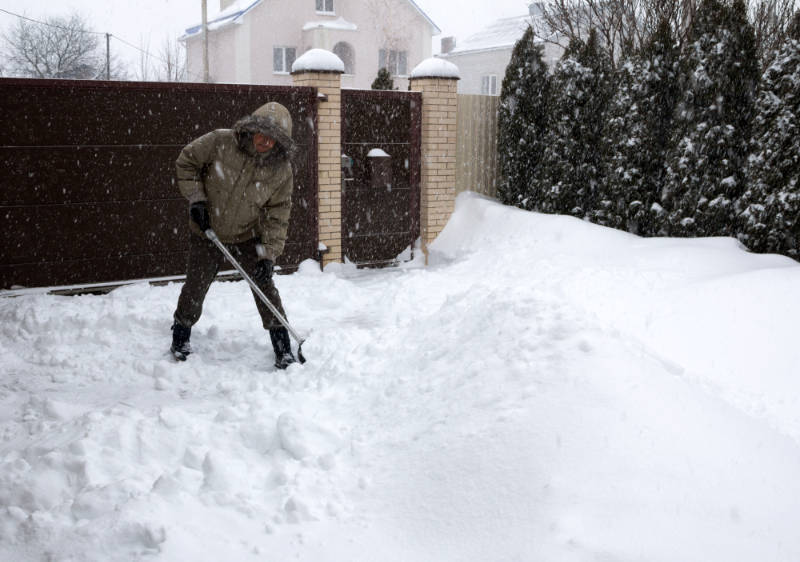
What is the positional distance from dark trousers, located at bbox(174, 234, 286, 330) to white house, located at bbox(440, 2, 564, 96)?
27524mm

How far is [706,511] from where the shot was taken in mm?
2709

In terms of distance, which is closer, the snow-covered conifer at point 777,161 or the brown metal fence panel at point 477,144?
the snow-covered conifer at point 777,161

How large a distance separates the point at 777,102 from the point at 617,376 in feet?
14.6

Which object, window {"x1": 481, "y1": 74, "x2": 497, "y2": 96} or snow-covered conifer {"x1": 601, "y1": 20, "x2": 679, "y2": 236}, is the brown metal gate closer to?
snow-covered conifer {"x1": 601, "y1": 20, "x2": 679, "y2": 236}

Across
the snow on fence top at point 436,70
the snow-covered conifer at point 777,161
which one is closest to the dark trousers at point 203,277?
the snow-covered conifer at point 777,161

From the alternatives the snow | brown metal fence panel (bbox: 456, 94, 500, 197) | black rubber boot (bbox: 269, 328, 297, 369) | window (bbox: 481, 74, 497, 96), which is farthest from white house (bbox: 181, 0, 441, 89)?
black rubber boot (bbox: 269, 328, 297, 369)

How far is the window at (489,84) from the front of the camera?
105 feet

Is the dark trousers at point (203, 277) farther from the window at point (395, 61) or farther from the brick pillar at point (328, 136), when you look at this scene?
the window at point (395, 61)

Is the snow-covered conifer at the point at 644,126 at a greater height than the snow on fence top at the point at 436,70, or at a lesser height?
lesser

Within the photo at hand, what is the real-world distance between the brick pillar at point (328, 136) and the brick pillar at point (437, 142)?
1.25 meters

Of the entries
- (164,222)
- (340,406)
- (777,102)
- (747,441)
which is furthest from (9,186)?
(777,102)

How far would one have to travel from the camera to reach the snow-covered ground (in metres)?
2.66

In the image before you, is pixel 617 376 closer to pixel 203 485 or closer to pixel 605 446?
pixel 605 446

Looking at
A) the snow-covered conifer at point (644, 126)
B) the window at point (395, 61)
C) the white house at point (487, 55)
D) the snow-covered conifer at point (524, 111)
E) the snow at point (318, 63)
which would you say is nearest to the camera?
the snow-covered conifer at point (644, 126)
